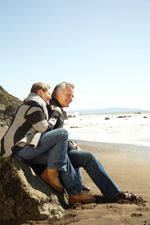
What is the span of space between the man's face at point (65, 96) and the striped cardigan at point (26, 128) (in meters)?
0.69

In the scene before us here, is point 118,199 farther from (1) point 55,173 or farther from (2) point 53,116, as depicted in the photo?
(2) point 53,116

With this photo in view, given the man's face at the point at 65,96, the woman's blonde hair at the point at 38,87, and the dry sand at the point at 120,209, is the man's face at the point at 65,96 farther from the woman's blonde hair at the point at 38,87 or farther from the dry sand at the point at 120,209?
the dry sand at the point at 120,209

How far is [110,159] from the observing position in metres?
8.91

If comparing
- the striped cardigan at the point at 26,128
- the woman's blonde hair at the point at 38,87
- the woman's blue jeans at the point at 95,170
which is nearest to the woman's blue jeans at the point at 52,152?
the striped cardigan at the point at 26,128

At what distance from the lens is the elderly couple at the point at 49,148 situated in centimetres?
387

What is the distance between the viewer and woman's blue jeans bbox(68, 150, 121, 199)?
4355mm

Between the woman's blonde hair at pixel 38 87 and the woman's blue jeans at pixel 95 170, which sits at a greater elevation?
the woman's blonde hair at pixel 38 87

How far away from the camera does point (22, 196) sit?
3.63 metres

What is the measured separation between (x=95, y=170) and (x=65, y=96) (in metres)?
1.34

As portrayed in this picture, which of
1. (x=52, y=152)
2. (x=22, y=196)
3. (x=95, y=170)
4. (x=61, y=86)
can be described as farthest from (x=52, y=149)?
(x=61, y=86)

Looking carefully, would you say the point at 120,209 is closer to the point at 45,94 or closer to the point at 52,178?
the point at 52,178

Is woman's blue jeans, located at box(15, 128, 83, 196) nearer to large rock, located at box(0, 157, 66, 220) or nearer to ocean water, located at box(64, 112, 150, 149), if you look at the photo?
large rock, located at box(0, 157, 66, 220)

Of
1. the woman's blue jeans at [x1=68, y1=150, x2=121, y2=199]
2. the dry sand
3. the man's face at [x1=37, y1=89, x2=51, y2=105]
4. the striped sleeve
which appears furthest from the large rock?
the man's face at [x1=37, y1=89, x2=51, y2=105]

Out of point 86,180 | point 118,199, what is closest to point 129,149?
point 86,180
